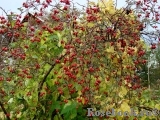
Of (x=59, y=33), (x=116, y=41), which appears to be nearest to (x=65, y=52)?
(x=59, y=33)

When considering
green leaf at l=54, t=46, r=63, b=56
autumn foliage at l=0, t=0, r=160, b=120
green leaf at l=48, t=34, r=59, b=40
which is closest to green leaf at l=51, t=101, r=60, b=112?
autumn foliage at l=0, t=0, r=160, b=120

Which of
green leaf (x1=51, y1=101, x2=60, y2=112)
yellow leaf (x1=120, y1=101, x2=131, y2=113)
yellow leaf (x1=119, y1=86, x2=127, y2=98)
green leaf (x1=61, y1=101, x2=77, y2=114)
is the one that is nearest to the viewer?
yellow leaf (x1=120, y1=101, x2=131, y2=113)

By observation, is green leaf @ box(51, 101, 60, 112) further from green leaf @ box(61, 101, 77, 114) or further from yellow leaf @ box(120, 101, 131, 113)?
yellow leaf @ box(120, 101, 131, 113)

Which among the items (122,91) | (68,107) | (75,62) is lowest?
(68,107)

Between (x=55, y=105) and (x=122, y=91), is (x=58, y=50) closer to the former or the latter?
(x=55, y=105)

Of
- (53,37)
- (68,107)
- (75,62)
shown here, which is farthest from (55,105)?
(53,37)

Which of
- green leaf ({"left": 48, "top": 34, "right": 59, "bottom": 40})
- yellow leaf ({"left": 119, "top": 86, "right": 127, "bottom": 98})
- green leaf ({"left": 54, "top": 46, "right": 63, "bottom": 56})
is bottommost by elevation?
yellow leaf ({"left": 119, "top": 86, "right": 127, "bottom": 98})

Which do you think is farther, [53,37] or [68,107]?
[53,37]

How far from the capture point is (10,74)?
125 inches

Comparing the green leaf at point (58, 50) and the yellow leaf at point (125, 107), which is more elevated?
the green leaf at point (58, 50)

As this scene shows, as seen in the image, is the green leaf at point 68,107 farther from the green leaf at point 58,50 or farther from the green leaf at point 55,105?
the green leaf at point 58,50

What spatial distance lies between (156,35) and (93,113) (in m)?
0.76

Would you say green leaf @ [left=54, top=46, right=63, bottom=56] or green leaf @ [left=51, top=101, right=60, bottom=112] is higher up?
green leaf @ [left=54, top=46, right=63, bottom=56]

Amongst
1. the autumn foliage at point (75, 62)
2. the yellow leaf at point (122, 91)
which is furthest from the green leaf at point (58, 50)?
the yellow leaf at point (122, 91)
